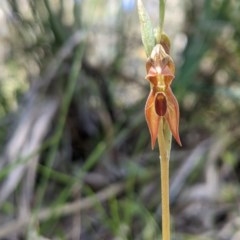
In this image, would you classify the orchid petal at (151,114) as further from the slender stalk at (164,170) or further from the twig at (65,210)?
the twig at (65,210)

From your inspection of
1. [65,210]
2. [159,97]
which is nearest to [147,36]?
[159,97]

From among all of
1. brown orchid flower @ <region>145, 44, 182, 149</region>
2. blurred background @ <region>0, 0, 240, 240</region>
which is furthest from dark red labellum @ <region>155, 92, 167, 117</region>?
blurred background @ <region>0, 0, 240, 240</region>

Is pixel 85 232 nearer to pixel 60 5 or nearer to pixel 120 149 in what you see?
pixel 120 149

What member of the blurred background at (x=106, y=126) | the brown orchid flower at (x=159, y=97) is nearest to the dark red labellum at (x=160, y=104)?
the brown orchid flower at (x=159, y=97)

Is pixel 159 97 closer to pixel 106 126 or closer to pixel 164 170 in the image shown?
pixel 164 170

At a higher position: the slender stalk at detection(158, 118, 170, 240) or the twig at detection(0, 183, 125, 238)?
the twig at detection(0, 183, 125, 238)

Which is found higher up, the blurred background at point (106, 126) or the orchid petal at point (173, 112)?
the blurred background at point (106, 126)

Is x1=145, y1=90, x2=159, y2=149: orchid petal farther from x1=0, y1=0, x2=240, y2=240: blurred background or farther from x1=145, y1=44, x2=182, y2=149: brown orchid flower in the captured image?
x1=0, y1=0, x2=240, y2=240: blurred background
